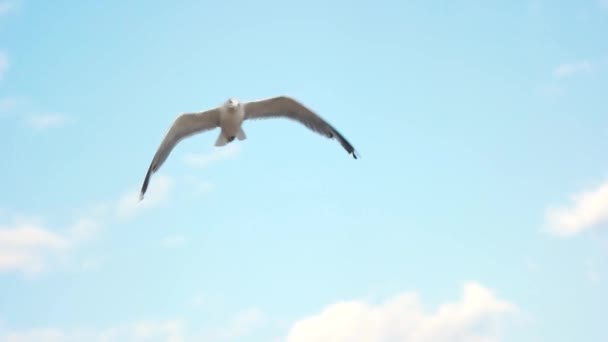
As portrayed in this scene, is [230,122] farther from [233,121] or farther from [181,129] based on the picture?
[181,129]

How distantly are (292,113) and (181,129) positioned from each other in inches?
95.4

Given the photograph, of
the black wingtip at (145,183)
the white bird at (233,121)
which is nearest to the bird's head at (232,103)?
the white bird at (233,121)

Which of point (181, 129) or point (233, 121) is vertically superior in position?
point (181, 129)

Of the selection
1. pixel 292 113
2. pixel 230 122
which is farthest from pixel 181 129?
pixel 292 113

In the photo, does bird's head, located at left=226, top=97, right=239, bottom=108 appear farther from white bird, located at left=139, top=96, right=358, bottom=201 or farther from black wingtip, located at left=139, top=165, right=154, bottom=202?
black wingtip, located at left=139, top=165, right=154, bottom=202

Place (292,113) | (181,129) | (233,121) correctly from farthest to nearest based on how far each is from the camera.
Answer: (292,113), (181,129), (233,121)

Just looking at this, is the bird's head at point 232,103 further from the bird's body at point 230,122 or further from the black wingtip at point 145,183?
the black wingtip at point 145,183

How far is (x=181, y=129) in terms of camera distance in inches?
630

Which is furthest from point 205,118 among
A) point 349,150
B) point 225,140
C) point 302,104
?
point 349,150

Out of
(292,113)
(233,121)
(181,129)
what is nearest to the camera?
(233,121)

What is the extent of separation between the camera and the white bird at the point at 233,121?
1539 centimetres

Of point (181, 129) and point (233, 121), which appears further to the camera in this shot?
point (181, 129)

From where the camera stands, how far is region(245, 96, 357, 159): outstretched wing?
52.4 feet

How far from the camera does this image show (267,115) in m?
16.3
